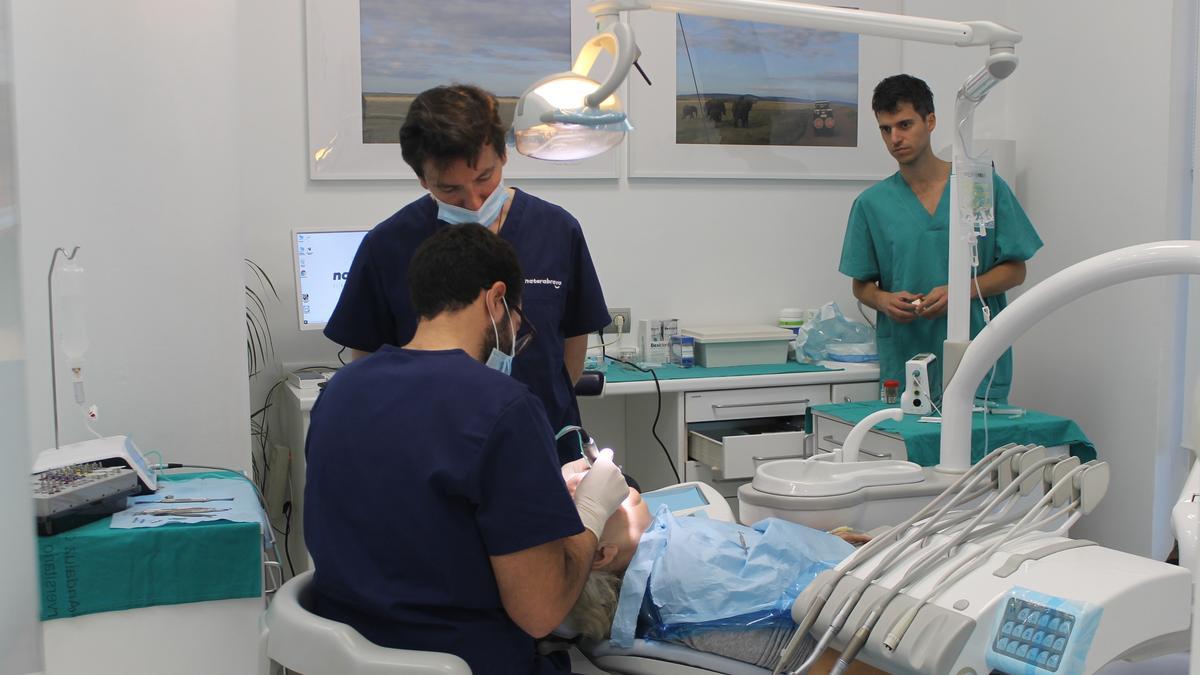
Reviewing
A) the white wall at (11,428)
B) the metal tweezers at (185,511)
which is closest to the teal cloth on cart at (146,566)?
the metal tweezers at (185,511)

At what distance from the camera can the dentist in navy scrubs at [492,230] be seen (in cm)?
200

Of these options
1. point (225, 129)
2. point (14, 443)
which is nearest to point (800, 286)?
point (225, 129)

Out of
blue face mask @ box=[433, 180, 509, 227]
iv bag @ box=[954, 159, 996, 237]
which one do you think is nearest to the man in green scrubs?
iv bag @ box=[954, 159, 996, 237]

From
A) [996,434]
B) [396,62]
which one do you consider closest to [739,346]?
[996,434]

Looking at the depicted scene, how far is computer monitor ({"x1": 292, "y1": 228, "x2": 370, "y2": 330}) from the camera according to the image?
341 centimetres

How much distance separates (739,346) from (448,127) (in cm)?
206

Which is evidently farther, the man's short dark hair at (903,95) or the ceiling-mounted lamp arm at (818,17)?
the man's short dark hair at (903,95)

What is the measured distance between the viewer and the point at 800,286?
4.28m

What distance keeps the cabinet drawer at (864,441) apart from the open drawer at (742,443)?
0.22 metres

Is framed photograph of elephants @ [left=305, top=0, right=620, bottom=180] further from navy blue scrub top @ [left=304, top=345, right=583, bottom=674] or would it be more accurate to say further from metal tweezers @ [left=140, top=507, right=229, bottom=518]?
navy blue scrub top @ [left=304, top=345, right=583, bottom=674]

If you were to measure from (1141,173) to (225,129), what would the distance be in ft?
9.75

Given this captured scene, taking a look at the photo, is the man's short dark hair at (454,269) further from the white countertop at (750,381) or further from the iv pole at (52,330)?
the white countertop at (750,381)

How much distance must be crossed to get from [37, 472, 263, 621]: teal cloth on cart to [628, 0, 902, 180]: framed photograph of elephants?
238 cm

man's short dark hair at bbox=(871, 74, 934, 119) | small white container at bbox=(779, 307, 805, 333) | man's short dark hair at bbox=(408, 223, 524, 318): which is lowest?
small white container at bbox=(779, 307, 805, 333)
